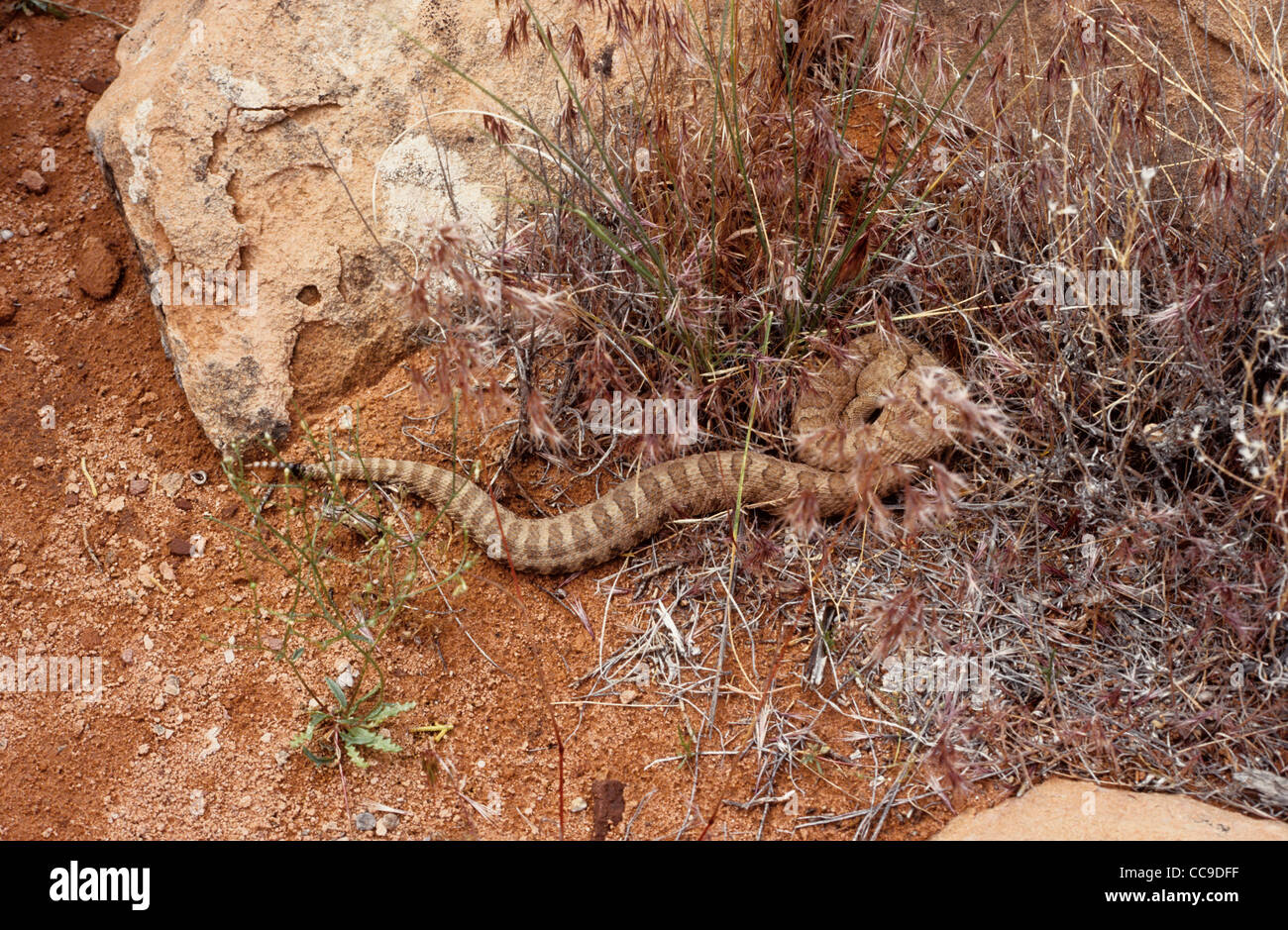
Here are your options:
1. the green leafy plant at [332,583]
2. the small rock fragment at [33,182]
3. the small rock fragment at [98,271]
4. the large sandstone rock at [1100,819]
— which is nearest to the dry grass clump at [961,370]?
the large sandstone rock at [1100,819]

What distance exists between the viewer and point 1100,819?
10.7 ft

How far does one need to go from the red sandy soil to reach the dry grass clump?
4.6 inches

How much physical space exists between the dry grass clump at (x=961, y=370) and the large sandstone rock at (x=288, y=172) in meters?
0.39

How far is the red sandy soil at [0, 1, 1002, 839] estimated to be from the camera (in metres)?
3.58

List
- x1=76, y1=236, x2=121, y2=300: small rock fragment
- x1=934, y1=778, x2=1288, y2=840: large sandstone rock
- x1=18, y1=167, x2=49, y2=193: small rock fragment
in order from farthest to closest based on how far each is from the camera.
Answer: x1=18, y1=167, x2=49, y2=193: small rock fragment → x1=76, y1=236, x2=121, y2=300: small rock fragment → x1=934, y1=778, x2=1288, y2=840: large sandstone rock

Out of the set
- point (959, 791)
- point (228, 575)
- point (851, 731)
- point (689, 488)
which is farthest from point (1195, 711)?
point (228, 575)

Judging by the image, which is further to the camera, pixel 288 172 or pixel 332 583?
pixel 288 172

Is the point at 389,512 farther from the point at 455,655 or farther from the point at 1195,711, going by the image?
the point at 1195,711

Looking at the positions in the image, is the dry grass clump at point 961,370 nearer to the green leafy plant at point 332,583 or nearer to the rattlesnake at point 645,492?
the rattlesnake at point 645,492

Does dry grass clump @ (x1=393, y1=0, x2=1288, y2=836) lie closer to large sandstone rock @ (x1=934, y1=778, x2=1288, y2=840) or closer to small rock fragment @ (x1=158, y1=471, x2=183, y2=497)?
large sandstone rock @ (x1=934, y1=778, x2=1288, y2=840)

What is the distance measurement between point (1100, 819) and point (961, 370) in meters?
2.03

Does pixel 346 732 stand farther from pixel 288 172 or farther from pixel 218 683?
pixel 288 172

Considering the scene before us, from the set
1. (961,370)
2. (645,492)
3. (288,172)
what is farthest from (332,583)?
(961,370)

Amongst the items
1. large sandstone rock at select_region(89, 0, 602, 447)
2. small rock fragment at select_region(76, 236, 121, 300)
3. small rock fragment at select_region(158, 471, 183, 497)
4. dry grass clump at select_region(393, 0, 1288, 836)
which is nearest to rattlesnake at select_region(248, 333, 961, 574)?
dry grass clump at select_region(393, 0, 1288, 836)
